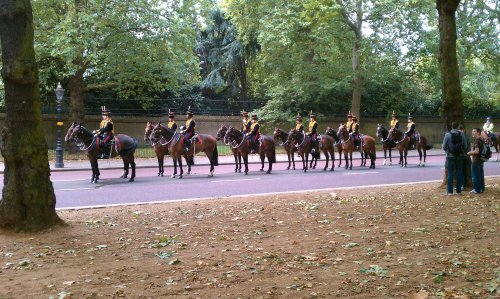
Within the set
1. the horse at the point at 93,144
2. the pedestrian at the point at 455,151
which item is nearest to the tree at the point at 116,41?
the horse at the point at 93,144

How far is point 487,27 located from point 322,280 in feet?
128

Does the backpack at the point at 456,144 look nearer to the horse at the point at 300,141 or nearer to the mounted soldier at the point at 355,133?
the horse at the point at 300,141

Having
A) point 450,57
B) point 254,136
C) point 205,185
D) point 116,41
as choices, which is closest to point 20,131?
point 205,185

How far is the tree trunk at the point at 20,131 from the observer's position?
8711mm

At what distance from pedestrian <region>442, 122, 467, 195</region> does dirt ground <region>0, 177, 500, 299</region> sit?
2.28 meters

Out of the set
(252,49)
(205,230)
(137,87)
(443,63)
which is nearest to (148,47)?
(137,87)

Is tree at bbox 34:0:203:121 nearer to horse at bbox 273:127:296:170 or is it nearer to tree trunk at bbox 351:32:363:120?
horse at bbox 273:127:296:170

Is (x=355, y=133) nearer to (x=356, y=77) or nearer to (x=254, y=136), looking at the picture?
(x=254, y=136)

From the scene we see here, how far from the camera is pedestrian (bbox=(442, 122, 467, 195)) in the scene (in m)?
13.9

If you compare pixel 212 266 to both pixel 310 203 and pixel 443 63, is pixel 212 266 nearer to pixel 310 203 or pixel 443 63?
pixel 310 203

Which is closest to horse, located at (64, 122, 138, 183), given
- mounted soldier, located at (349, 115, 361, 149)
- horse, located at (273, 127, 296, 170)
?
horse, located at (273, 127, 296, 170)

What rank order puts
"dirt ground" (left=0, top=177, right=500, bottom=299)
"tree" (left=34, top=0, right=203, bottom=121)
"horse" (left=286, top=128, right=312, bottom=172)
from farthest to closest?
"tree" (left=34, top=0, right=203, bottom=121)
"horse" (left=286, top=128, right=312, bottom=172)
"dirt ground" (left=0, top=177, right=500, bottom=299)

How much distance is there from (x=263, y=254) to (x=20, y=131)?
14.6ft

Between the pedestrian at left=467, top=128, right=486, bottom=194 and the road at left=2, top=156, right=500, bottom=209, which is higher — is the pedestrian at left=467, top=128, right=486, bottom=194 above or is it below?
above
